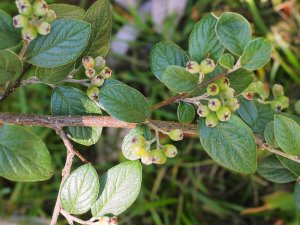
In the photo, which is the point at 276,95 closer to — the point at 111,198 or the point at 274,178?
the point at 274,178

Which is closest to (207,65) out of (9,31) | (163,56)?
(163,56)

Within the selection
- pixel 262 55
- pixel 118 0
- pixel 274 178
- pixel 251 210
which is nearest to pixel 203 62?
pixel 262 55

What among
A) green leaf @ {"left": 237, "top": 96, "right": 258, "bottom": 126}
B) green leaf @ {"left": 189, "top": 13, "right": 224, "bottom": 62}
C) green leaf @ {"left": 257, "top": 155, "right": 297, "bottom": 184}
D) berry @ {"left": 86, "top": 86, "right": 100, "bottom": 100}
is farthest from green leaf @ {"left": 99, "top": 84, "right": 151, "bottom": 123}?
green leaf @ {"left": 257, "top": 155, "right": 297, "bottom": 184}

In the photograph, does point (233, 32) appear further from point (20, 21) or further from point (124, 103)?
point (20, 21)

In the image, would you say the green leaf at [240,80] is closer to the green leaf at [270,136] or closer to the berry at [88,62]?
the green leaf at [270,136]

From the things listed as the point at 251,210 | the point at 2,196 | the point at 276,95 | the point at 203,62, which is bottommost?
the point at 2,196

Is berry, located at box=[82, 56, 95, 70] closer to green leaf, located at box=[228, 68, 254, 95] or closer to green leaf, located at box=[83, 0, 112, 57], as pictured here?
green leaf, located at box=[83, 0, 112, 57]

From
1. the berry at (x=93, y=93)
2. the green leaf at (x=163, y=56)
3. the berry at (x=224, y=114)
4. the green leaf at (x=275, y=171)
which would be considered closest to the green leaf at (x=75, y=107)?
the berry at (x=93, y=93)
